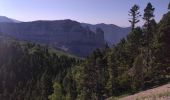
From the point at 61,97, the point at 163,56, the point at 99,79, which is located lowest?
the point at 61,97

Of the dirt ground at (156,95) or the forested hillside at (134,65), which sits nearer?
the dirt ground at (156,95)

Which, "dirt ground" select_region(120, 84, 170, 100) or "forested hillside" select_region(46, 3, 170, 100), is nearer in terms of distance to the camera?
"dirt ground" select_region(120, 84, 170, 100)

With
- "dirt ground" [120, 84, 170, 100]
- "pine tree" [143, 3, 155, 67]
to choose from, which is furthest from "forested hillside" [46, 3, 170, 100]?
"dirt ground" [120, 84, 170, 100]

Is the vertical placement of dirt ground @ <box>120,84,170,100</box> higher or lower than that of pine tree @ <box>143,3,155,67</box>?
lower

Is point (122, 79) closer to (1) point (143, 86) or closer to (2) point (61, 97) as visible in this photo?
(1) point (143, 86)

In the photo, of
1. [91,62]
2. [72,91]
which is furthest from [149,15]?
[72,91]

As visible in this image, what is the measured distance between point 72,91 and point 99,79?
20.6m

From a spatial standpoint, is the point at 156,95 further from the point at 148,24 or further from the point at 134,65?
the point at 148,24

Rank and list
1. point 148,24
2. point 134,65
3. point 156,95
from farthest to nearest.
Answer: point 148,24 < point 134,65 < point 156,95

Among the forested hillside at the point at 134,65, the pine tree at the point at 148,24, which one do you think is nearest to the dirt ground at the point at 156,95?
the forested hillside at the point at 134,65

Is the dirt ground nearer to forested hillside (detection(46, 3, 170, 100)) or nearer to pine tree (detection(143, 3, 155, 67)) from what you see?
forested hillside (detection(46, 3, 170, 100))

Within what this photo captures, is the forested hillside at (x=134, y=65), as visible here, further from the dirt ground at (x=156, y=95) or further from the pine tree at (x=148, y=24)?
the dirt ground at (x=156, y=95)

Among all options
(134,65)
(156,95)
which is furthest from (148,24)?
(156,95)

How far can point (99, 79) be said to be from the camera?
91438 millimetres
